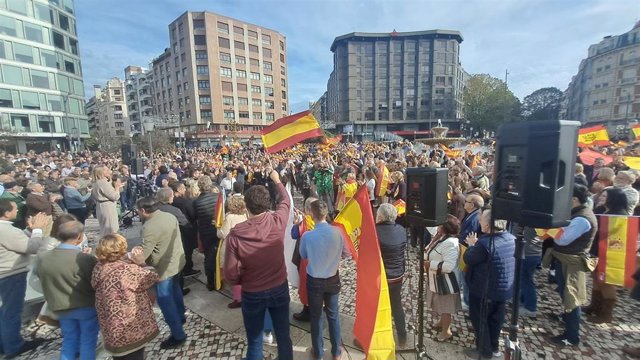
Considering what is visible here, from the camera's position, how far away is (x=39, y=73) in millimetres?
38281

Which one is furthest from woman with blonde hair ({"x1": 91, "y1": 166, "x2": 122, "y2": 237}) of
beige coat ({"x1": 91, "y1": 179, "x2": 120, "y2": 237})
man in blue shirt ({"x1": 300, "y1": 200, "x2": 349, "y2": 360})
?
man in blue shirt ({"x1": 300, "y1": 200, "x2": 349, "y2": 360})

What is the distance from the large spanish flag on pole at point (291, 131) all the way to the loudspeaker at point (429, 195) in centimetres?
352

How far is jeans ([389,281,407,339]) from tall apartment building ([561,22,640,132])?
64842 mm

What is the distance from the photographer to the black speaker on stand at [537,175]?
2.24m

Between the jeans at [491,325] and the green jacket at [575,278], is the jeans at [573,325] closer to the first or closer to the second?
the green jacket at [575,278]

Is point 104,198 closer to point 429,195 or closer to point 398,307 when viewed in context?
point 398,307

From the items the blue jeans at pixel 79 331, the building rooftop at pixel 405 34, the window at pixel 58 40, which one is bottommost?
the blue jeans at pixel 79 331

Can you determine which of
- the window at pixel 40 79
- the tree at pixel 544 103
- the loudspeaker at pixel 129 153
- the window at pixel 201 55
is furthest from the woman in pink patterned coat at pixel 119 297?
the tree at pixel 544 103

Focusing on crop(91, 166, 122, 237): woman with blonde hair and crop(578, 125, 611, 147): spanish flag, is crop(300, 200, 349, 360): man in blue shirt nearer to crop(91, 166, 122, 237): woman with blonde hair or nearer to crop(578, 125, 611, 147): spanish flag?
crop(91, 166, 122, 237): woman with blonde hair

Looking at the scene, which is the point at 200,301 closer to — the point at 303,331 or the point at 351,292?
the point at 303,331

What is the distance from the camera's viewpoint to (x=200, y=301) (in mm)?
4711

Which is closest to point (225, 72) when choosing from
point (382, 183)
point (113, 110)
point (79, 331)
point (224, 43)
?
point (224, 43)

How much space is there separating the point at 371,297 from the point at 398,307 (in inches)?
22.7

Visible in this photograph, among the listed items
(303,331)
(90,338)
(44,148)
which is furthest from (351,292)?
(44,148)
